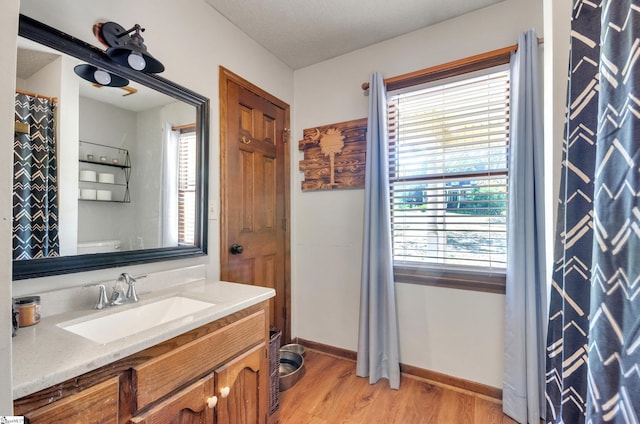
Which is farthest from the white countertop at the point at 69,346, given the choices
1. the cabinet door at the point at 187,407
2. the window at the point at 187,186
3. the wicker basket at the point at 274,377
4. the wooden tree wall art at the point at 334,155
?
the wooden tree wall art at the point at 334,155

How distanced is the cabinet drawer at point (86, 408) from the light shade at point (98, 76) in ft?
3.92

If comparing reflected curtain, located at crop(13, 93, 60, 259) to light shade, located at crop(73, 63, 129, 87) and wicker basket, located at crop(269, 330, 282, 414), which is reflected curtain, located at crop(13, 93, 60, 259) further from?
wicker basket, located at crop(269, 330, 282, 414)

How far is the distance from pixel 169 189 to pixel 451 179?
1.75m

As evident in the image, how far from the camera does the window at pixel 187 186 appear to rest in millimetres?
1539

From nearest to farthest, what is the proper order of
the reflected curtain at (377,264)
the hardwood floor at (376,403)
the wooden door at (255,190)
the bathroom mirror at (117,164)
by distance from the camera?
the bathroom mirror at (117,164), the hardwood floor at (376,403), the wooden door at (255,190), the reflected curtain at (377,264)

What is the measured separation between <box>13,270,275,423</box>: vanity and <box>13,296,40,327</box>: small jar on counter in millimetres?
27

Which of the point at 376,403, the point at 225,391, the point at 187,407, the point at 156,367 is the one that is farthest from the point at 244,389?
the point at 376,403

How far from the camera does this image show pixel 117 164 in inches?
50.5

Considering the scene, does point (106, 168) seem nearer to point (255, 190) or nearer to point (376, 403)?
point (255, 190)

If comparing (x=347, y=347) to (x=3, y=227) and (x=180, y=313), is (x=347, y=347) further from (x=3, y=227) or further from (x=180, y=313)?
(x=3, y=227)

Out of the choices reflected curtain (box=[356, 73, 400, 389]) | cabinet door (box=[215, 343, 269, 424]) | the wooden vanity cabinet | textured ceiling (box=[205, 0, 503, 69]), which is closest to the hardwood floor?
reflected curtain (box=[356, 73, 400, 389])

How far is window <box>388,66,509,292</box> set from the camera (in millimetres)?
1729

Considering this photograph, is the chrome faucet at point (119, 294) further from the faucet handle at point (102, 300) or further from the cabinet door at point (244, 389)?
the cabinet door at point (244, 389)

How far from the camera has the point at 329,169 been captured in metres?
2.25
